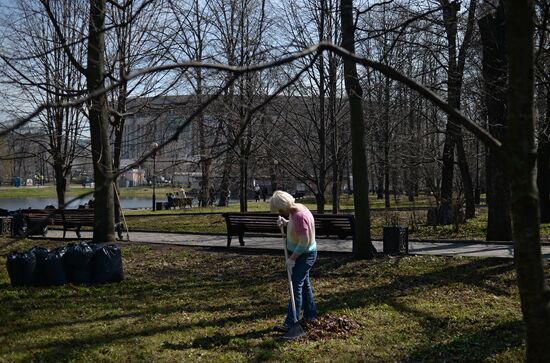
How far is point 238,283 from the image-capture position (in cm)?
967

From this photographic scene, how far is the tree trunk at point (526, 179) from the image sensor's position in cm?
389

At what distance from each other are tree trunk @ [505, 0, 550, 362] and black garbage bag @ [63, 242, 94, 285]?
6963mm

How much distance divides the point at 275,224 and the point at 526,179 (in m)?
9.07

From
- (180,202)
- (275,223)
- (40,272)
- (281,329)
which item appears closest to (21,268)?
(40,272)

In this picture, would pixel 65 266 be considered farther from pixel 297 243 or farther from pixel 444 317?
pixel 444 317

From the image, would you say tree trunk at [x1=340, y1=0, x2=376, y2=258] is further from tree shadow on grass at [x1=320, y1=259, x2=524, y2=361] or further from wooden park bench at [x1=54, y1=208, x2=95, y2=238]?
wooden park bench at [x1=54, y1=208, x2=95, y2=238]

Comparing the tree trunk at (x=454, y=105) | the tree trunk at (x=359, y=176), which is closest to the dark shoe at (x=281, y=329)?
the tree trunk at (x=359, y=176)

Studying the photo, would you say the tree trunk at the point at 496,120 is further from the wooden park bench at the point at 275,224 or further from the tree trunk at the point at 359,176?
the tree trunk at the point at 359,176

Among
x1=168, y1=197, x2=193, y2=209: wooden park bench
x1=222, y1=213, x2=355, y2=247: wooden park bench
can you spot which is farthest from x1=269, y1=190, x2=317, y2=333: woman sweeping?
x1=168, y1=197, x2=193, y2=209: wooden park bench

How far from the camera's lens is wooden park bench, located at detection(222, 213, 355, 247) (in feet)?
40.1

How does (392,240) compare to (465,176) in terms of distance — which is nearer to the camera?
(392,240)

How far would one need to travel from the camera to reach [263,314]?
746cm

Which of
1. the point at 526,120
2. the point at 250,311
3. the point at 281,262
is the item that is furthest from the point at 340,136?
the point at 526,120

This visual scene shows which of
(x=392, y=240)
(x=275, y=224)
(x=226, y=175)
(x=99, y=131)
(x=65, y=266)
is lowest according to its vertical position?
(x=65, y=266)
